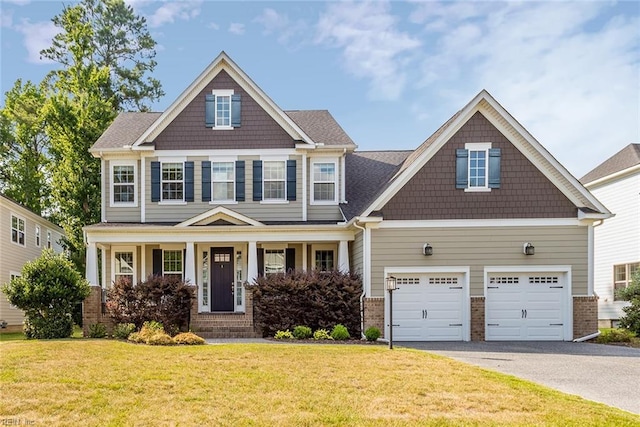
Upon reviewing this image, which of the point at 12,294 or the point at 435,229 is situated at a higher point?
the point at 435,229

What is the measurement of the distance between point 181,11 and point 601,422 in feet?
44.9

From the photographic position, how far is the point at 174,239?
762 inches

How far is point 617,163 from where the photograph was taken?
1024 inches

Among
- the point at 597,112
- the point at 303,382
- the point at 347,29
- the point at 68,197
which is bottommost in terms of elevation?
the point at 303,382

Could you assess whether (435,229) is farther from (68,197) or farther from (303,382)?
(68,197)

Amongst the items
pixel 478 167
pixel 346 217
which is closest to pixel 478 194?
pixel 478 167

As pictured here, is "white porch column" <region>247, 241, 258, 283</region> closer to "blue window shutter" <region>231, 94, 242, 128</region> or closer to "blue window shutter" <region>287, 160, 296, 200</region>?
"blue window shutter" <region>287, 160, 296, 200</region>

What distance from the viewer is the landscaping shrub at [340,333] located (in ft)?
54.8

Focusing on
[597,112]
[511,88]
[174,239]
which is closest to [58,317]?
[174,239]

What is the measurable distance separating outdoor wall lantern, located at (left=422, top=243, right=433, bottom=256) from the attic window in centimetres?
830

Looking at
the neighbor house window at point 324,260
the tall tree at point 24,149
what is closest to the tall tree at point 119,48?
the tall tree at point 24,149

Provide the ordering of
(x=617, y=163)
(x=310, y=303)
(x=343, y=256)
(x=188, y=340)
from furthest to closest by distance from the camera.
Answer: (x=617, y=163), (x=343, y=256), (x=310, y=303), (x=188, y=340)

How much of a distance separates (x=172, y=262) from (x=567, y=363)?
45.6 ft

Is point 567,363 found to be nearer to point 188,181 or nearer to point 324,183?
point 324,183
